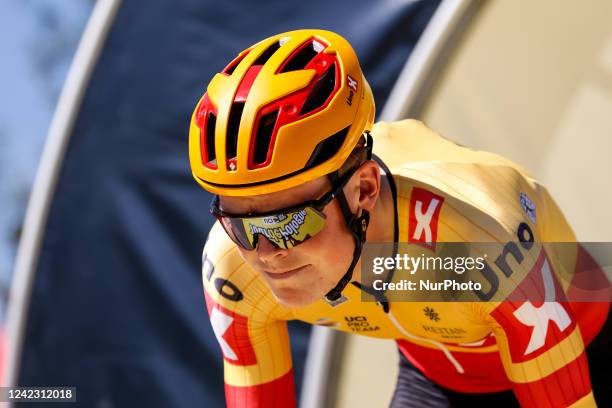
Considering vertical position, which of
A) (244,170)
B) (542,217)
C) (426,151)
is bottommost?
(542,217)

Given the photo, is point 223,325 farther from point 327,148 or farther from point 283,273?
point 327,148

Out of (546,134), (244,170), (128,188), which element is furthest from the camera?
(128,188)

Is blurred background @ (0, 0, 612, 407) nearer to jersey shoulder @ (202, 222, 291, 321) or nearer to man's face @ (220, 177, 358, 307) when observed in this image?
jersey shoulder @ (202, 222, 291, 321)

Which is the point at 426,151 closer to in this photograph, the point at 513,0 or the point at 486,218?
the point at 486,218

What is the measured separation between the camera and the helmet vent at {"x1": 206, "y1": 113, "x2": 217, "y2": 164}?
71.8 inches

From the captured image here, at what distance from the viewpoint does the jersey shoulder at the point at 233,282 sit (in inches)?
84.2

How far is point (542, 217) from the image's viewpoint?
220 cm

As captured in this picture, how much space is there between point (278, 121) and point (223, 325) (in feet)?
2.11

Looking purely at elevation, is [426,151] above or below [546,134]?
above

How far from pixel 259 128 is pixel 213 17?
7.01ft

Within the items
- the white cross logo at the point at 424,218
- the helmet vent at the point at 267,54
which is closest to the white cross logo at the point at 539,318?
the white cross logo at the point at 424,218

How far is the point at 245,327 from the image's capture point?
86.4 inches

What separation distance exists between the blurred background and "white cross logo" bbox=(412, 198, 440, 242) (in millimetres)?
1585

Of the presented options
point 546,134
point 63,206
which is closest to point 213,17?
point 63,206
